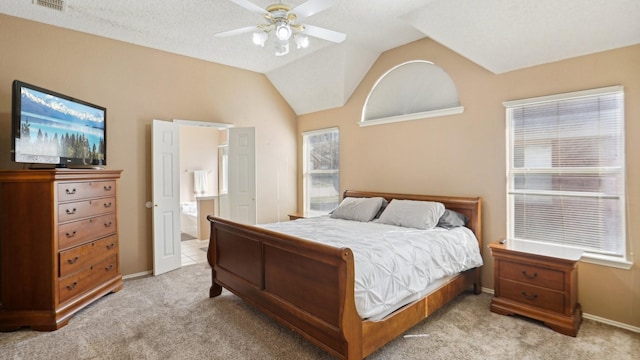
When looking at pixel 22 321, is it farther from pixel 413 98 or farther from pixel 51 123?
pixel 413 98

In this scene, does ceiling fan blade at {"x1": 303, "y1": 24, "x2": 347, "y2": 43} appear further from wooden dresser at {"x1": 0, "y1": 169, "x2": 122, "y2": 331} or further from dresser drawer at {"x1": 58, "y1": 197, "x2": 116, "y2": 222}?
dresser drawer at {"x1": 58, "y1": 197, "x2": 116, "y2": 222}

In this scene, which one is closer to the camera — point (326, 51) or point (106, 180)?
point (106, 180)

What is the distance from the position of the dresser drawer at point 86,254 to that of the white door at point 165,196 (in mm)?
633

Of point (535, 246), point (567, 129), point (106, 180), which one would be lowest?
point (535, 246)

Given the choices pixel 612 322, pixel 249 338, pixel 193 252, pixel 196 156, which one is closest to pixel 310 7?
pixel 249 338

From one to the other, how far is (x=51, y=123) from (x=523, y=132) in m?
4.58

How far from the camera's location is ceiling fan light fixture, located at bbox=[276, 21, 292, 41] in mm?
2461

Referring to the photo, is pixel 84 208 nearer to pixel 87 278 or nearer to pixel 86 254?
pixel 86 254

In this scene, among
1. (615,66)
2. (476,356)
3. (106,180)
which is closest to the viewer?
(476,356)

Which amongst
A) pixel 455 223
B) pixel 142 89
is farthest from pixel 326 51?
pixel 455 223

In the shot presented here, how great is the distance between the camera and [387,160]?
14.3 feet

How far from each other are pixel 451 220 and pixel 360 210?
1.05m

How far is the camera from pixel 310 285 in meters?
2.21

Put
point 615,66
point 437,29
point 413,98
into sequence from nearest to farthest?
1. point 615,66
2. point 437,29
3. point 413,98
